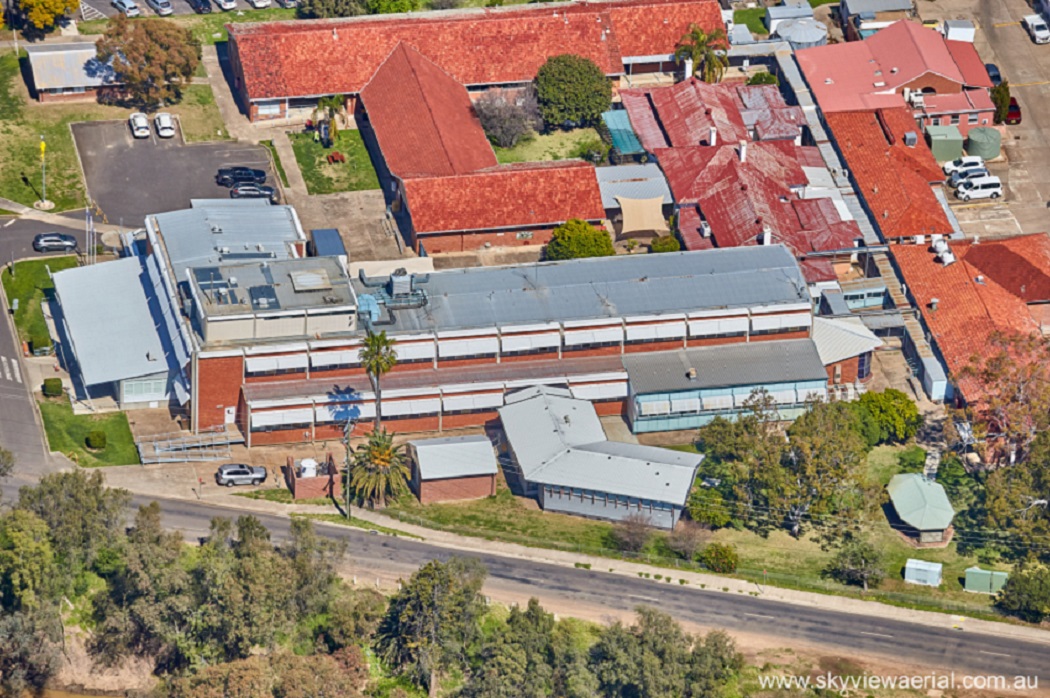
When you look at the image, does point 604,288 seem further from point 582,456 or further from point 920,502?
point 920,502

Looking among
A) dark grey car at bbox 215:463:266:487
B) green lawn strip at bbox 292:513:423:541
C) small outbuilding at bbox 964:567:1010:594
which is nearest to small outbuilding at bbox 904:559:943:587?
small outbuilding at bbox 964:567:1010:594

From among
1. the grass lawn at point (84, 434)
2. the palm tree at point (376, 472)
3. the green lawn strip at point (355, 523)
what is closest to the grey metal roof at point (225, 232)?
the grass lawn at point (84, 434)

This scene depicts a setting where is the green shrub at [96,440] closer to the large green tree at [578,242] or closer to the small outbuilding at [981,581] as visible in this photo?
the large green tree at [578,242]

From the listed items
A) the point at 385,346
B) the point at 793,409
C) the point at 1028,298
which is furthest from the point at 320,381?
the point at 1028,298

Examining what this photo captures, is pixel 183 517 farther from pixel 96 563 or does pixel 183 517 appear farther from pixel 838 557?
pixel 838 557

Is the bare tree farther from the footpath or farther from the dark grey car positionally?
the dark grey car

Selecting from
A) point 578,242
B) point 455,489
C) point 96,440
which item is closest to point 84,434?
Answer: point 96,440
